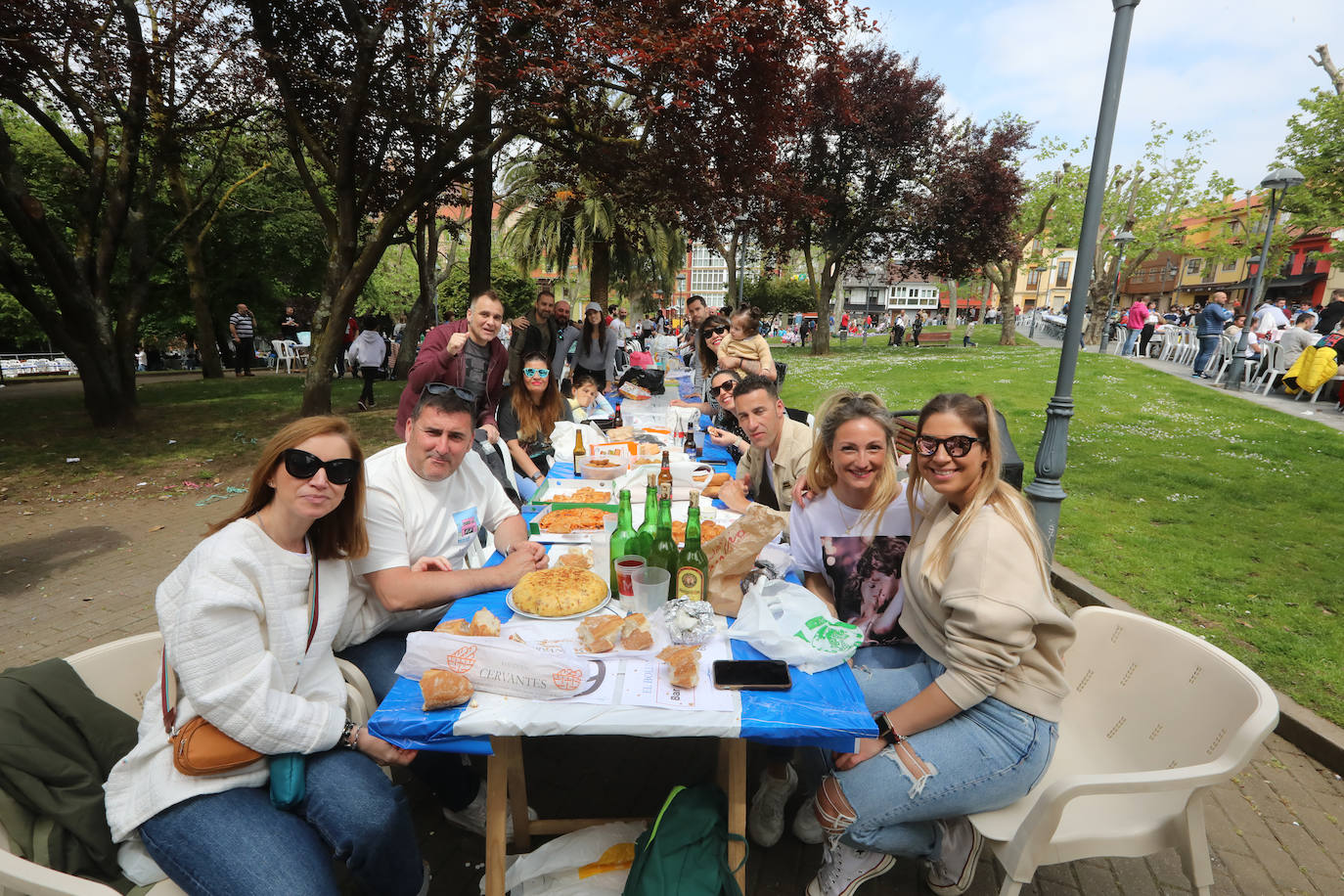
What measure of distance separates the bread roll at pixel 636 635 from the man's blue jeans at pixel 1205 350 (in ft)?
58.2

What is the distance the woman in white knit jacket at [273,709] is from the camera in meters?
Result: 1.67

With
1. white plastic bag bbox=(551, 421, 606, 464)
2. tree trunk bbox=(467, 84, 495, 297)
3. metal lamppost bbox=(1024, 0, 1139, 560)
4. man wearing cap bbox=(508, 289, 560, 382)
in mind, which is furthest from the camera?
tree trunk bbox=(467, 84, 495, 297)

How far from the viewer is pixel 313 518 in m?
2.00

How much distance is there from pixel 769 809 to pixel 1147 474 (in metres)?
7.22

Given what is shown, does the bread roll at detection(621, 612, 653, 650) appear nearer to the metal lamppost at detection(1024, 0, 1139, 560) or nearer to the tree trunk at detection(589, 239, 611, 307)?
the metal lamppost at detection(1024, 0, 1139, 560)

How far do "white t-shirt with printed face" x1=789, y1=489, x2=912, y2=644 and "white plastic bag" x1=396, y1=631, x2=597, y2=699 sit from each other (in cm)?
124

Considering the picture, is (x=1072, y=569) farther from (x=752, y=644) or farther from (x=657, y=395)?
(x=657, y=395)

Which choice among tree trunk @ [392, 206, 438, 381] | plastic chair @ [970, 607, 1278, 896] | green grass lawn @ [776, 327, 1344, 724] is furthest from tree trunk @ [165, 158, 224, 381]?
plastic chair @ [970, 607, 1278, 896]

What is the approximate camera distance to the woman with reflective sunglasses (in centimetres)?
502

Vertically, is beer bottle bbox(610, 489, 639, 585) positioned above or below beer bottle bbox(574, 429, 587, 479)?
above

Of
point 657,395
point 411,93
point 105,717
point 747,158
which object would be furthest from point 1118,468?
point 411,93

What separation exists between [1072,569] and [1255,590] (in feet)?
3.83

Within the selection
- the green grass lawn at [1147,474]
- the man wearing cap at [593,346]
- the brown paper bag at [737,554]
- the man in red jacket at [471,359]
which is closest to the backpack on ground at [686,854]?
the brown paper bag at [737,554]

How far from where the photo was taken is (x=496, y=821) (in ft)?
6.43
